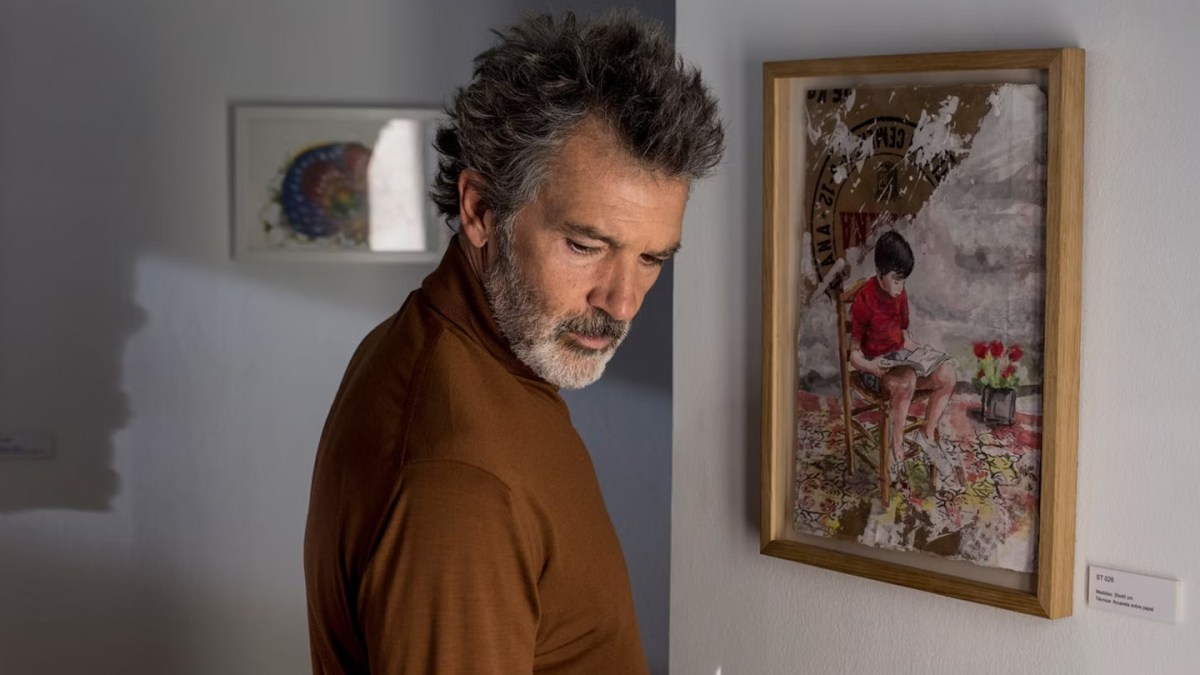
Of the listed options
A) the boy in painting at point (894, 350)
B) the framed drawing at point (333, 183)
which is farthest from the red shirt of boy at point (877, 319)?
the framed drawing at point (333, 183)

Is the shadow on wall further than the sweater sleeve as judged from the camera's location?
Yes

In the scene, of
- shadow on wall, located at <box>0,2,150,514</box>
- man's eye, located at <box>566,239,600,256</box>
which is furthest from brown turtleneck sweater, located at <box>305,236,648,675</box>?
shadow on wall, located at <box>0,2,150,514</box>

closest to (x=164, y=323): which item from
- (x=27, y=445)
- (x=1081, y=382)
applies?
(x=27, y=445)

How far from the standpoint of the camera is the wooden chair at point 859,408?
195 cm

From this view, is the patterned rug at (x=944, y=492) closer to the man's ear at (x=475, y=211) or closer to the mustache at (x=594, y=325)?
the mustache at (x=594, y=325)

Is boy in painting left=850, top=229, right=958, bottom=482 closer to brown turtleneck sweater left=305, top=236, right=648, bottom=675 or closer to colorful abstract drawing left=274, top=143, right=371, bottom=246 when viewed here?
brown turtleneck sweater left=305, top=236, right=648, bottom=675

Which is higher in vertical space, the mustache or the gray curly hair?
the gray curly hair

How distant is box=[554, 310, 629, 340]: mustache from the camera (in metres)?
1.45

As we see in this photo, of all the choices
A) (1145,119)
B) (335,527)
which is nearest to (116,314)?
(335,527)

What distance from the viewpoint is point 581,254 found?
1427mm

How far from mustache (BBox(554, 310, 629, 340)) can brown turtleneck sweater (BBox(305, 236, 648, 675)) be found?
7 cm

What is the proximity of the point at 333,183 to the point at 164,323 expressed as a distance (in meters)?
0.57

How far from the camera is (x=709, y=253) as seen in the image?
7.36ft

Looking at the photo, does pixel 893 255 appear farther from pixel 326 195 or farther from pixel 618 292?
pixel 326 195
